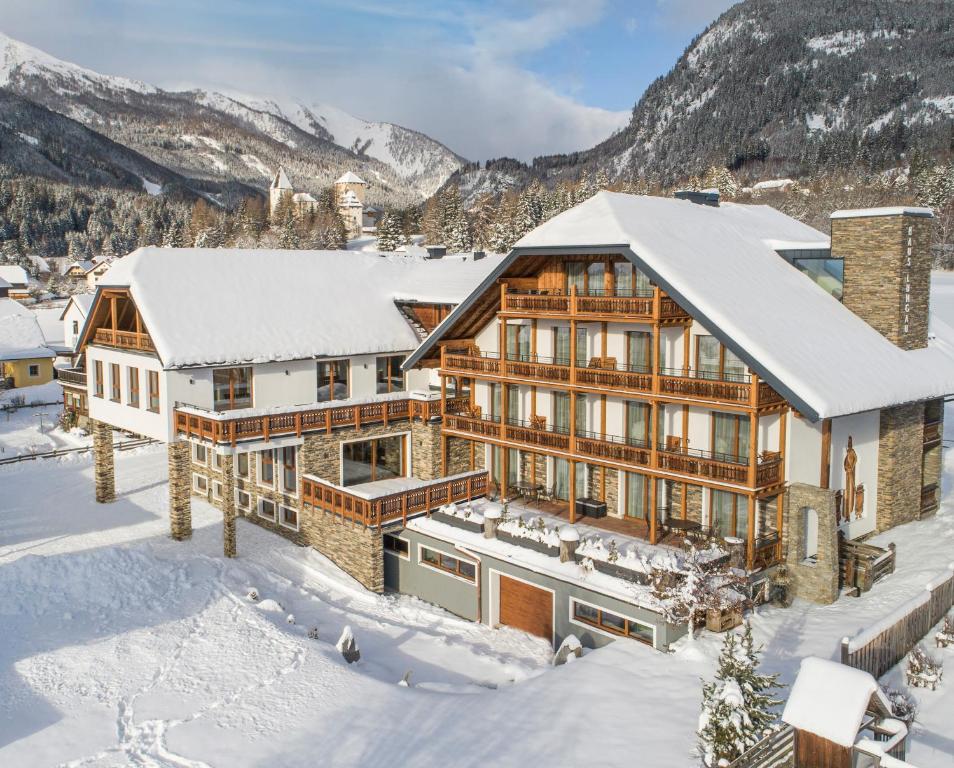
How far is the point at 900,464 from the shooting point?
72.4ft

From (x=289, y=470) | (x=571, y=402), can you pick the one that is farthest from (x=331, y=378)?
(x=571, y=402)

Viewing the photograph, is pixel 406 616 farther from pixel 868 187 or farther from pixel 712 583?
pixel 868 187

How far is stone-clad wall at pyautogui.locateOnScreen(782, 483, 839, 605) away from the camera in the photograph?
725 inches

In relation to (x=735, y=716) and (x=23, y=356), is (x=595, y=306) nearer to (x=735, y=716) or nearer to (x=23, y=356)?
(x=735, y=716)

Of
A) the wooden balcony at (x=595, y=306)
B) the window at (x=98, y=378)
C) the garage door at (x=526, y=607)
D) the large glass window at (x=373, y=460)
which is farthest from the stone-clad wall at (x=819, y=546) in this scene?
the window at (x=98, y=378)

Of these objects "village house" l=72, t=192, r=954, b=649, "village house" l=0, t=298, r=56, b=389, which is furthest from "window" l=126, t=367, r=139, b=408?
"village house" l=0, t=298, r=56, b=389

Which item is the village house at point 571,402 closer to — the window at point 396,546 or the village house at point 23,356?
the window at point 396,546

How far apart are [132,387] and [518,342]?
43.0ft

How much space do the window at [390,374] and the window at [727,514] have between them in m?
13.2

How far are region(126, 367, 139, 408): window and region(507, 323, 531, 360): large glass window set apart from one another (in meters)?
12.5

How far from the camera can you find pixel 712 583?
17000 millimetres

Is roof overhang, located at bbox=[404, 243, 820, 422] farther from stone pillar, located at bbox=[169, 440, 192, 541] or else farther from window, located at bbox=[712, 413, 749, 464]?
stone pillar, located at bbox=[169, 440, 192, 541]

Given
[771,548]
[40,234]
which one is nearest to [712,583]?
[771,548]

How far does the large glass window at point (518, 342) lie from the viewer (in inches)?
1019
